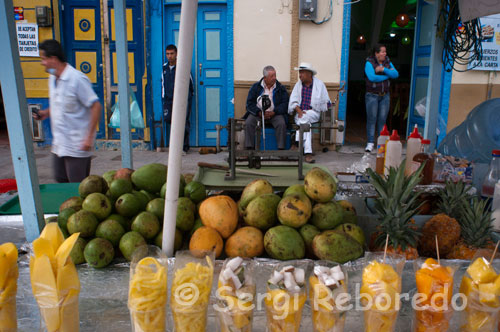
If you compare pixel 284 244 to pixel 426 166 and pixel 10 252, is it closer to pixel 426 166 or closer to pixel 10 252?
pixel 10 252

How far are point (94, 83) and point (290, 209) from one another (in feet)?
24.3

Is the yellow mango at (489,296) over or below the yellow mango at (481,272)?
below

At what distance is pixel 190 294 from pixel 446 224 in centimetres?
159

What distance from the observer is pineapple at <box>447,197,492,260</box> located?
216 cm

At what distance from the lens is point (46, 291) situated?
1256 millimetres

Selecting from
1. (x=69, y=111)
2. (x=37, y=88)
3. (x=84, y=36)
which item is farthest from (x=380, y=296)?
(x=37, y=88)

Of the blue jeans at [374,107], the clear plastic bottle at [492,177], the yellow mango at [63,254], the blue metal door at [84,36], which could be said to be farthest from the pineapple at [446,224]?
the blue metal door at [84,36]

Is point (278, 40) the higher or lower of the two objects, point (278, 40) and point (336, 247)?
the higher

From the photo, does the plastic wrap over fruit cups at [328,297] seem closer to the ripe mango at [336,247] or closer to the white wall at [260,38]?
the ripe mango at [336,247]

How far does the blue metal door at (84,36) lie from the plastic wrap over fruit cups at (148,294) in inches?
300

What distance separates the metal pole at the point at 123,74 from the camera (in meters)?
3.28

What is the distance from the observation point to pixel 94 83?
8.22 meters

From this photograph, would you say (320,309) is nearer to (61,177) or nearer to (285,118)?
(61,177)

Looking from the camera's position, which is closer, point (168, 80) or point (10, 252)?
point (10, 252)
